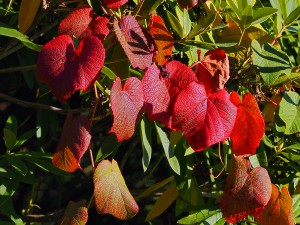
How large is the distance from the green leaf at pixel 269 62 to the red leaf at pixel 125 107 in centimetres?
34

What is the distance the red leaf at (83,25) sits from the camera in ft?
4.73

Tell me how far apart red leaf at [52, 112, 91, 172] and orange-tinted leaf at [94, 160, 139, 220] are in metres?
0.06

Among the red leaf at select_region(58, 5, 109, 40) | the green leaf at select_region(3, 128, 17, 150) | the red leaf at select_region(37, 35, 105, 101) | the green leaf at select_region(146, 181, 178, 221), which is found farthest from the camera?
the green leaf at select_region(146, 181, 178, 221)

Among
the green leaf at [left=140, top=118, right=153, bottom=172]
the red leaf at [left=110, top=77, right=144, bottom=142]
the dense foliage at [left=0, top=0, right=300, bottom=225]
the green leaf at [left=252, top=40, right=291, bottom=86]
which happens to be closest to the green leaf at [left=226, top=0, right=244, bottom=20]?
the dense foliage at [left=0, top=0, right=300, bottom=225]

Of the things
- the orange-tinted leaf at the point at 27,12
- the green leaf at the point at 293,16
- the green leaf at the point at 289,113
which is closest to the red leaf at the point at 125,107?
the orange-tinted leaf at the point at 27,12

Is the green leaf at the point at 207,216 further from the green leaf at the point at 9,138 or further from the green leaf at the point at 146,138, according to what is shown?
the green leaf at the point at 9,138

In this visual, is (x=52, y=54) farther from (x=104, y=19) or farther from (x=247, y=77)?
(x=247, y=77)

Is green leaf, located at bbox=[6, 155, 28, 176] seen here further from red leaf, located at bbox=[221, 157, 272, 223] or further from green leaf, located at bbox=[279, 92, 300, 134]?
green leaf, located at bbox=[279, 92, 300, 134]

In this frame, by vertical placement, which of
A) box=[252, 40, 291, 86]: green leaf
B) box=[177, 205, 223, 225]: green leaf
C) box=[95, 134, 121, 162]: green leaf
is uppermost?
box=[252, 40, 291, 86]: green leaf

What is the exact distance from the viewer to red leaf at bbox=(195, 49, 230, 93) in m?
1.51

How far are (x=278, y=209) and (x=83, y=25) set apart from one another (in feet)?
2.16

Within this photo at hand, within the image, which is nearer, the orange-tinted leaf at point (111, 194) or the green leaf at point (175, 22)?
the orange-tinted leaf at point (111, 194)

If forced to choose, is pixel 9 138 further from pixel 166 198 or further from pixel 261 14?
pixel 261 14

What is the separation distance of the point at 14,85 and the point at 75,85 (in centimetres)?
111
